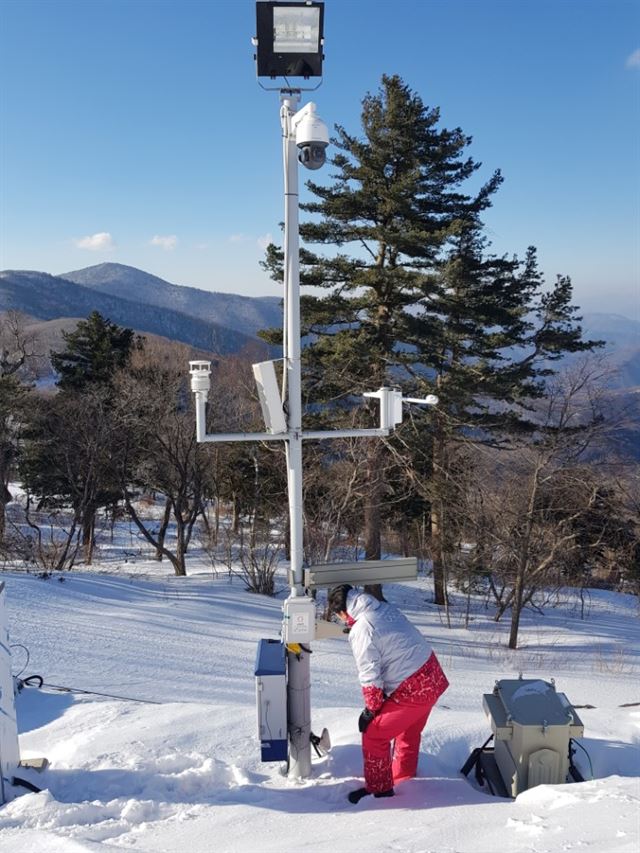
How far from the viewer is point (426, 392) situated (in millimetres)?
15031

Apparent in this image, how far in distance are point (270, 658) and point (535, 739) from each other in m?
1.75

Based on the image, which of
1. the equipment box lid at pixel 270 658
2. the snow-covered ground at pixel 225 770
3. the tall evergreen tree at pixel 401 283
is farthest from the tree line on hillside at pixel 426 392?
the equipment box lid at pixel 270 658

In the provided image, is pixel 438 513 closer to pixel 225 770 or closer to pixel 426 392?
pixel 426 392

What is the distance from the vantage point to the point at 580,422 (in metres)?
18.9

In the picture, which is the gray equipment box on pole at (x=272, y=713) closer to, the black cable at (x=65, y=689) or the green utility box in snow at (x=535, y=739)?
the green utility box in snow at (x=535, y=739)

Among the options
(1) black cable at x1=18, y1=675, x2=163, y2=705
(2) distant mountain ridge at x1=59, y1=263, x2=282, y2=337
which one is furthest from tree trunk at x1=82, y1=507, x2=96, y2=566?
(2) distant mountain ridge at x1=59, y1=263, x2=282, y2=337

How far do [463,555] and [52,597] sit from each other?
11.1 m

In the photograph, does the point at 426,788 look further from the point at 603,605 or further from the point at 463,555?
the point at 603,605

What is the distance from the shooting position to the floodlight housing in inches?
155

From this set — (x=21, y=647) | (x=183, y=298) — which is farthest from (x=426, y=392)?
(x=183, y=298)

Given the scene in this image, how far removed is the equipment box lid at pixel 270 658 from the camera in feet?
14.1

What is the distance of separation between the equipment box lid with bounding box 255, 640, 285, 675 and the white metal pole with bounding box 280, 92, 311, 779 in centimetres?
9

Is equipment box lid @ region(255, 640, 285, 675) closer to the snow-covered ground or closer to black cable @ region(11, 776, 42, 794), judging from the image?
the snow-covered ground

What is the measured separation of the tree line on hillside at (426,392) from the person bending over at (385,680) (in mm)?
9254
